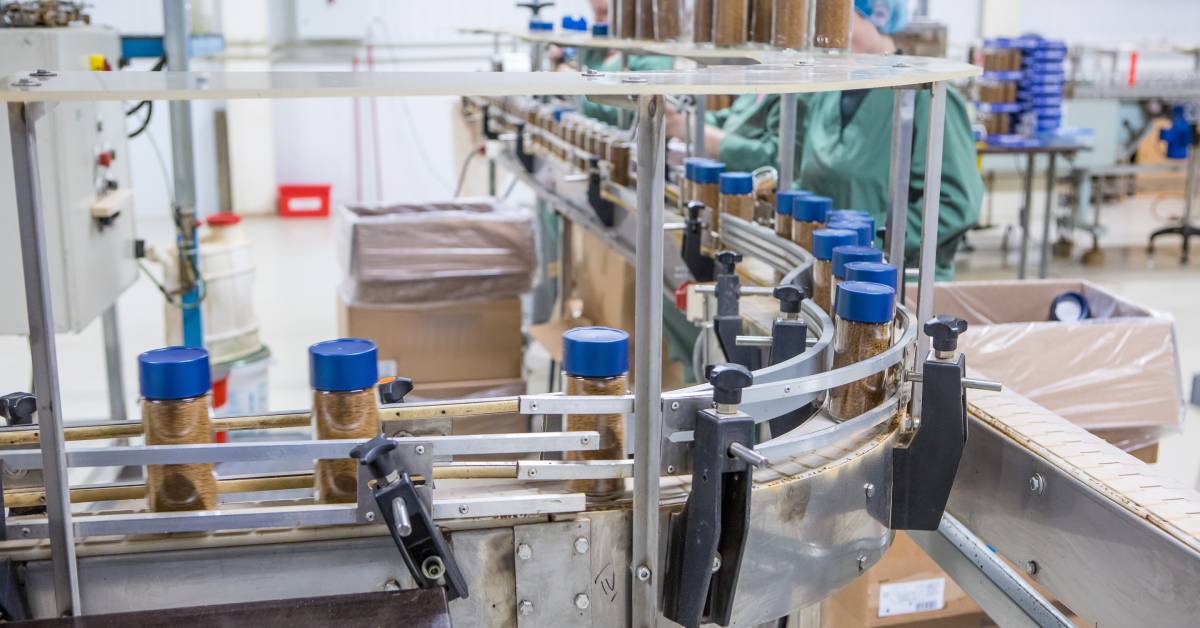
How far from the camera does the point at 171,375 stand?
0.98 metres

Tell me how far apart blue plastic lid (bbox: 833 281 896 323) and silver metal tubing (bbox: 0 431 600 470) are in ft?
1.34

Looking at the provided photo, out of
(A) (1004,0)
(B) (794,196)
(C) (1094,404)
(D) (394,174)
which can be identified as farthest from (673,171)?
(A) (1004,0)

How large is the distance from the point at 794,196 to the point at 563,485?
806mm

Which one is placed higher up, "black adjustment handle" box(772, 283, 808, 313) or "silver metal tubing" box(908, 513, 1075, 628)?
"black adjustment handle" box(772, 283, 808, 313)

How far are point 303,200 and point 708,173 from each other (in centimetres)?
526

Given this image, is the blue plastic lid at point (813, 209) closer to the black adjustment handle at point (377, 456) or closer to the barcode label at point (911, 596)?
the barcode label at point (911, 596)

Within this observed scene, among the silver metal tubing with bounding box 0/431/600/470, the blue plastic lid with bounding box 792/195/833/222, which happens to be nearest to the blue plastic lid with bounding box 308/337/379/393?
the silver metal tubing with bounding box 0/431/600/470

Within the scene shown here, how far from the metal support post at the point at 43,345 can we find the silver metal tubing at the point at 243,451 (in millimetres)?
32

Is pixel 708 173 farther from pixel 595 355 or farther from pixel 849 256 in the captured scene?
pixel 595 355

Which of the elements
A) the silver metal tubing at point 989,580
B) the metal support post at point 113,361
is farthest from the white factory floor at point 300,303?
the silver metal tubing at point 989,580

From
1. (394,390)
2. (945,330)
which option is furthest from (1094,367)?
(394,390)

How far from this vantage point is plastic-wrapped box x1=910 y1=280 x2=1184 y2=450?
5.98 ft

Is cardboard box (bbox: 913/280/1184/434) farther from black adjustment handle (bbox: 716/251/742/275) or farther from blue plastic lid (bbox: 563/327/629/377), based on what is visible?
blue plastic lid (bbox: 563/327/629/377)

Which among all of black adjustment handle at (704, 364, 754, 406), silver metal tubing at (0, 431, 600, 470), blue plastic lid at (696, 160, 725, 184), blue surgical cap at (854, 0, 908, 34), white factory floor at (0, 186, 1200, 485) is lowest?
white factory floor at (0, 186, 1200, 485)
